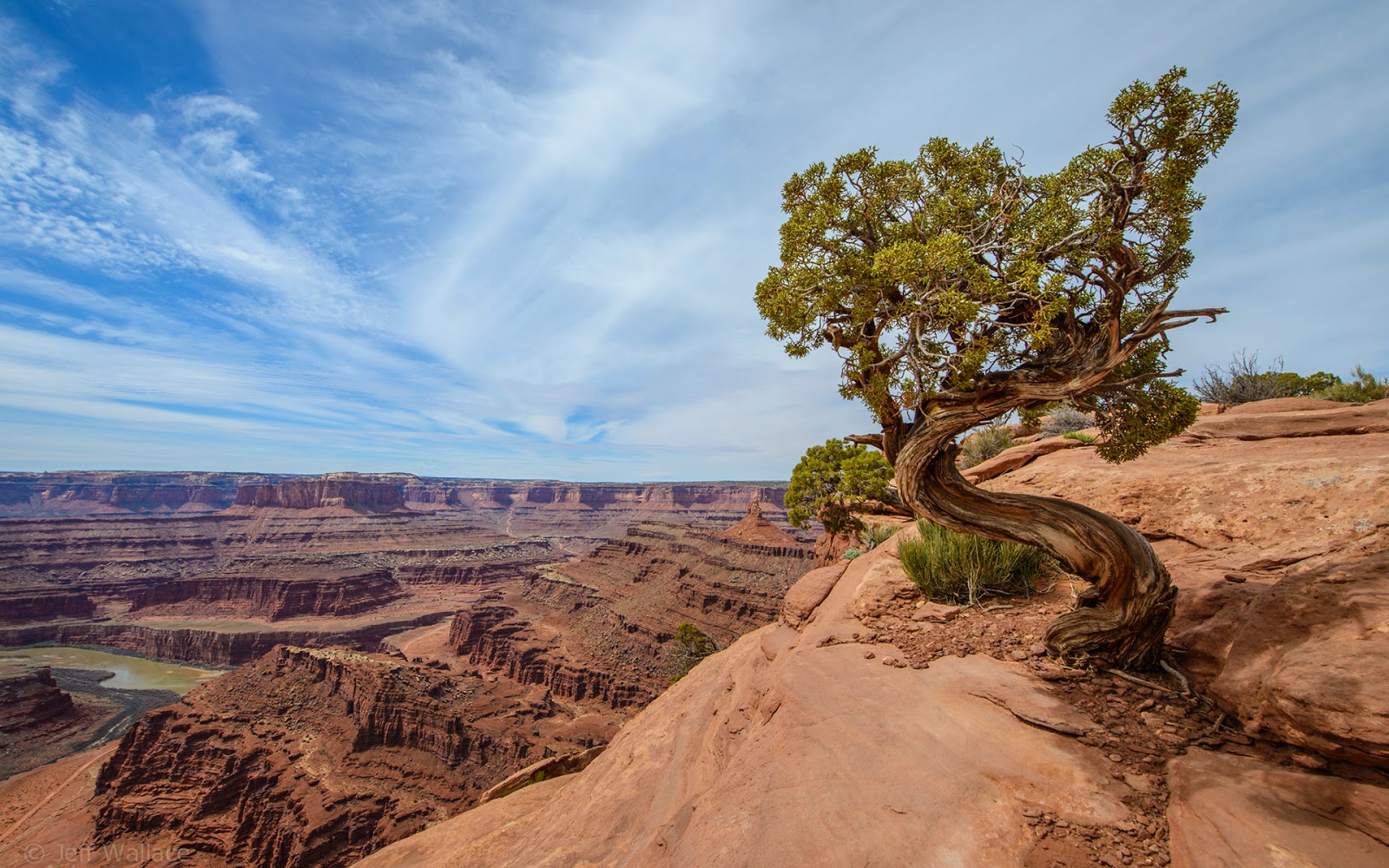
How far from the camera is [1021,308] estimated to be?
6.42m

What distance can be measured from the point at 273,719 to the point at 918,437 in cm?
4265

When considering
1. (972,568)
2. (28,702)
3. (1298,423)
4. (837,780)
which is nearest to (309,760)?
(28,702)

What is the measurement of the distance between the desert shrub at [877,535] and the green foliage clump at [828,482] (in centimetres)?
86

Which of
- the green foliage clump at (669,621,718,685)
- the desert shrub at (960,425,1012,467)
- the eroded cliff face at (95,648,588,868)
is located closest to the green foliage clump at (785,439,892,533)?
the desert shrub at (960,425,1012,467)

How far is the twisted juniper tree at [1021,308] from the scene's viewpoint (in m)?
5.61

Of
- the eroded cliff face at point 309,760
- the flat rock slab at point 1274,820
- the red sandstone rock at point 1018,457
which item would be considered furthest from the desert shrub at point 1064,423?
the eroded cliff face at point 309,760

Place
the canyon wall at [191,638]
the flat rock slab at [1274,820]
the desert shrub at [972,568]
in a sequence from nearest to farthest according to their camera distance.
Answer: the flat rock slab at [1274,820]
the desert shrub at [972,568]
the canyon wall at [191,638]

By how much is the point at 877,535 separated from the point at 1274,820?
12.7 metres

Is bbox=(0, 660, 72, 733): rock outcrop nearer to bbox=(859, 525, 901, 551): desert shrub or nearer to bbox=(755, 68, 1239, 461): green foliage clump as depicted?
bbox=(859, 525, 901, 551): desert shrub

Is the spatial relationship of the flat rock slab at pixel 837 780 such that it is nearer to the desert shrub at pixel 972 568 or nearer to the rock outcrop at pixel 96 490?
the desert shrub at pixel 972 568

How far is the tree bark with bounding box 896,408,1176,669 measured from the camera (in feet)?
18.4

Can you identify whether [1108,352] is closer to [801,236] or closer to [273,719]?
[801,236]

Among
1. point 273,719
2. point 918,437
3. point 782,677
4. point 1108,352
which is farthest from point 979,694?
point 273,719

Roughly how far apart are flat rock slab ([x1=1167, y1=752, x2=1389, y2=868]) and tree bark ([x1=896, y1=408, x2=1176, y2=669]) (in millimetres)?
1821
